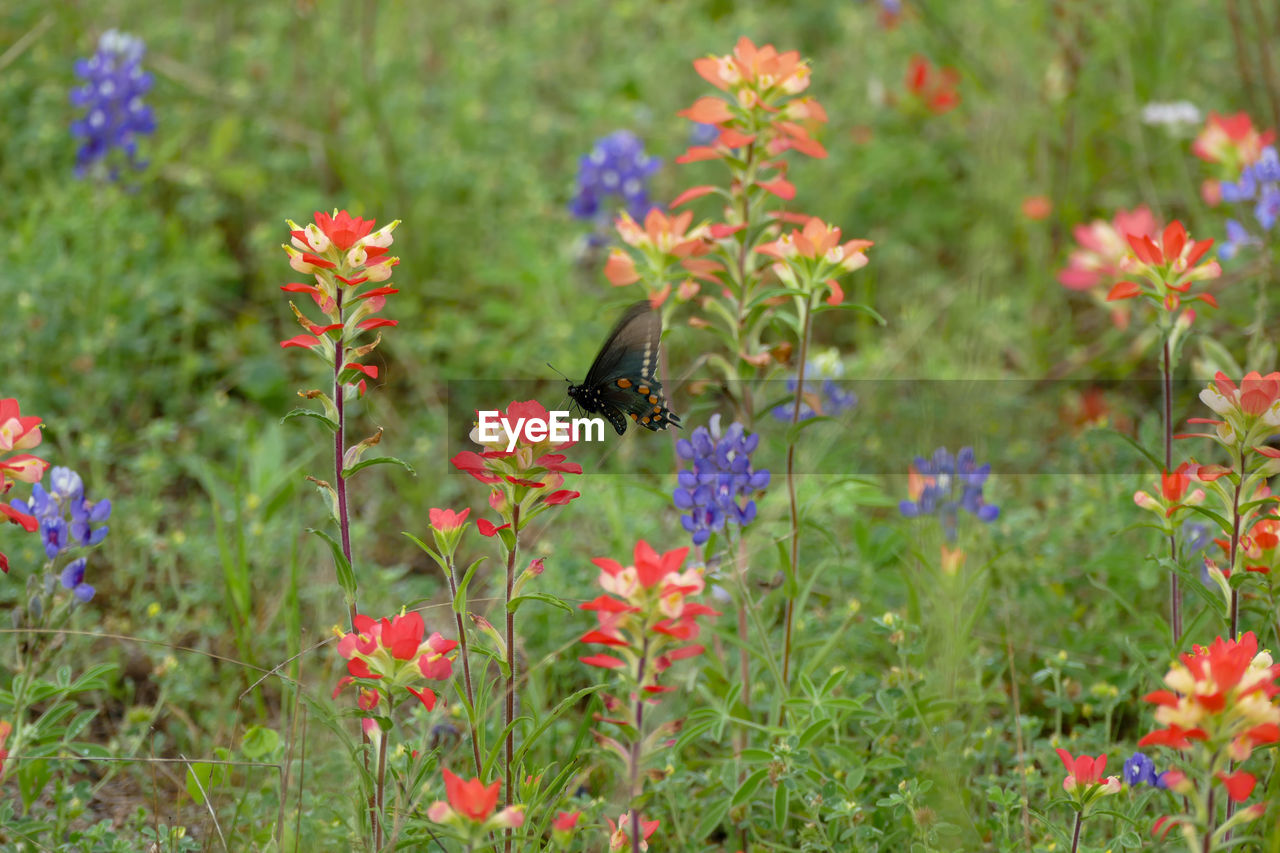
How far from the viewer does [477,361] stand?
369 cm

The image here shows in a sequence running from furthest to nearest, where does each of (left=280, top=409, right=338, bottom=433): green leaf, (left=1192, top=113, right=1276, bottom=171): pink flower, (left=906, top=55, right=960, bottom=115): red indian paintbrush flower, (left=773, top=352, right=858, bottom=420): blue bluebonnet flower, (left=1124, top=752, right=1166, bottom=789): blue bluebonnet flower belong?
(left=906, top=55, right=960, bottom=115): red indian paintbrush flower < (left=1192, top=113, right=1276, bottom=171): pink flower < (left=773, top=352, right=858, bottom=420): blue bluebonnet flower < (left=1124, top=752, right=1166, bottom=789): blue bluebonnet flower < (left=280, top=409, right=338, bottom=433): green leaf

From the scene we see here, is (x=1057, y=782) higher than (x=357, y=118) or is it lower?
lower

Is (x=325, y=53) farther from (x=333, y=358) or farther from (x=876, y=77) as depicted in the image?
(x=333, y=358)

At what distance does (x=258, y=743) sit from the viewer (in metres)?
2.02

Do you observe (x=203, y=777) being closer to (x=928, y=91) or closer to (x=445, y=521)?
(x=445, y=521)

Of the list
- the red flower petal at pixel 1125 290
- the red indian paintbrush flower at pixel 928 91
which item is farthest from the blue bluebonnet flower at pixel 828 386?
the red indian paintbrush flower at pixel 928 91

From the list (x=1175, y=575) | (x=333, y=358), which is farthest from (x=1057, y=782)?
(x=333, y=358)

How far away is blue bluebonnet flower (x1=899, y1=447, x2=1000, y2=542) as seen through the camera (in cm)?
233

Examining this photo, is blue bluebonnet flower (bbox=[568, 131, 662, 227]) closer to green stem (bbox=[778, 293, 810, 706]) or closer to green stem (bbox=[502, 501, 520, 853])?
green stem (bbox=[778, 293, 810, 706])

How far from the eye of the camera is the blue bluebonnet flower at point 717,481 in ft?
6.42

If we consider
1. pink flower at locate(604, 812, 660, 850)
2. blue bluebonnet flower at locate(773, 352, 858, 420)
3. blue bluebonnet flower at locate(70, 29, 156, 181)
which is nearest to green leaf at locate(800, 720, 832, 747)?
pink flower at locate(604, 812, 660, 850)

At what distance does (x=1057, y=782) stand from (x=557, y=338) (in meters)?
1.92

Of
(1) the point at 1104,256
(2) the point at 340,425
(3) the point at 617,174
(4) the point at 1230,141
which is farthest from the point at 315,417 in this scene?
(4) the point at 1230,141

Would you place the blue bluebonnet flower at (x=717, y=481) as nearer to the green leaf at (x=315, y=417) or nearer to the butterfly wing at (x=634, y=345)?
the butterfly wing at (x=634, y=345)
